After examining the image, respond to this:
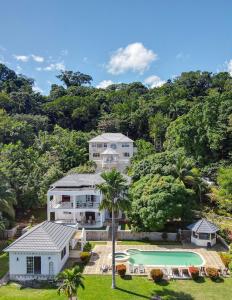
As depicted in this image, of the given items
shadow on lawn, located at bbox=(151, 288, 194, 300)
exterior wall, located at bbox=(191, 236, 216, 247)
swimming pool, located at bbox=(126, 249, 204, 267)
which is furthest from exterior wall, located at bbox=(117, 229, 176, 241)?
shadow on lawn, located at bbox=(151, 288, 194, 300)

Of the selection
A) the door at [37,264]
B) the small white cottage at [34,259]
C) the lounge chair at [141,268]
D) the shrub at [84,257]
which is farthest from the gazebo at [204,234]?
the door at [37,264]

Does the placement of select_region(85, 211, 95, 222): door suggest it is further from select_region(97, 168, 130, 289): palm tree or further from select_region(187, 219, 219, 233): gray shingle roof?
select_region(97, 168, 130, 289): palm tree

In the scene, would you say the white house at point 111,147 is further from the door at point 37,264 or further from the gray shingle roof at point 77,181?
the door at point 37,264

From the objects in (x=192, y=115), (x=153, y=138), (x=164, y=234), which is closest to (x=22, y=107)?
(x=153, y=138)

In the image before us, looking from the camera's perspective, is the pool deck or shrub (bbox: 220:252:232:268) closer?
shrub (bbox: 220:252:232:268)

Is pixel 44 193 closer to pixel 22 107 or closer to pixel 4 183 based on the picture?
pixel 4 183
